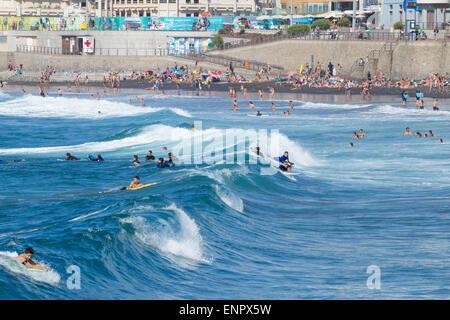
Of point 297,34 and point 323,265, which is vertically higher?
point 297,34

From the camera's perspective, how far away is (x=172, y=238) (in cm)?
1720

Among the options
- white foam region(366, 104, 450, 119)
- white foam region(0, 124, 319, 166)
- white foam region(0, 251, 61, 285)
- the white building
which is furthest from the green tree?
white foam region(0, 251, 61, 285)

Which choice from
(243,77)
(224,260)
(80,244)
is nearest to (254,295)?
(224,260)

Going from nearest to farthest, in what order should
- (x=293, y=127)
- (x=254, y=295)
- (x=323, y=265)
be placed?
1. (x=254, y=295)
2. (x=323, y=265)
3. (x=293, y=127)

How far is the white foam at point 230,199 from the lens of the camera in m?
21.6

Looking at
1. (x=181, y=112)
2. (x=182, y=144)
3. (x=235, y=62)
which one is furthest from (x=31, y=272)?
(x=235, y=62)

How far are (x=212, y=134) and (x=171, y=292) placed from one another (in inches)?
845

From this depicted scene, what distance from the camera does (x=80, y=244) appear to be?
16.1 meters

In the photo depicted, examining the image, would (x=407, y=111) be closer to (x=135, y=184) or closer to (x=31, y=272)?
(x=135, y=184)

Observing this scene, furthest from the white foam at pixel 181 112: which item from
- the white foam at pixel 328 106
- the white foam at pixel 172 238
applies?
the white foam at pixel 172 238

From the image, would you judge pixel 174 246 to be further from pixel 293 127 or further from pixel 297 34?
pixel 297 34

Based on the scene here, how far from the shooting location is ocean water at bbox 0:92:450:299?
47.8 feet

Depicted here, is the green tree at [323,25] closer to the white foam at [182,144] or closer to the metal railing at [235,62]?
the metal railing at [235,62]

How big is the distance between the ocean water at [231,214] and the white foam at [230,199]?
0.04 m
